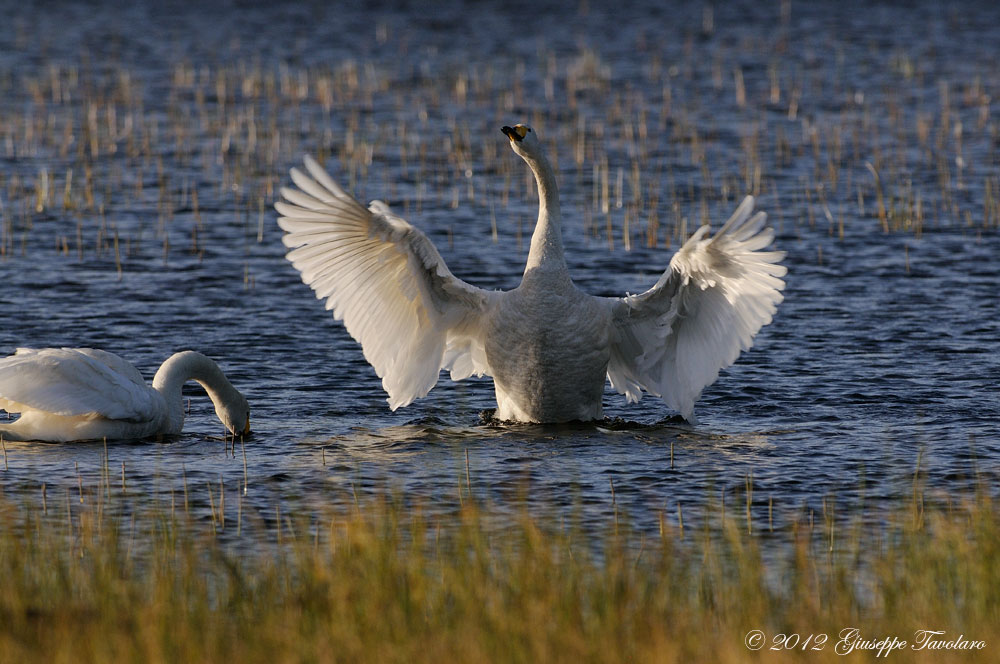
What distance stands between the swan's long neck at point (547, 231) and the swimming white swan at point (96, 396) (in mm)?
2332

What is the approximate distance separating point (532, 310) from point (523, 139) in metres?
1.17

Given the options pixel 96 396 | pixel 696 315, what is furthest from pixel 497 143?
pixel 96 396

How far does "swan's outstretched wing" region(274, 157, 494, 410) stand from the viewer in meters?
9.94

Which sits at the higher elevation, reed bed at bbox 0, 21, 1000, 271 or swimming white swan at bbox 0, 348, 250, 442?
reed bed at bbox 0, 21, 1000, 271

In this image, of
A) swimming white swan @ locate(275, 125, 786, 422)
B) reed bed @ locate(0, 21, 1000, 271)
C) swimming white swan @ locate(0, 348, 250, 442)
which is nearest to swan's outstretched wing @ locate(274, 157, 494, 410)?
swimming white swan @ locate(275, 125, 786, 422)

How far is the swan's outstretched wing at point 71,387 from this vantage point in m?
9.95

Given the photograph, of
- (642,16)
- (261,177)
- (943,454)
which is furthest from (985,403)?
(642,16)

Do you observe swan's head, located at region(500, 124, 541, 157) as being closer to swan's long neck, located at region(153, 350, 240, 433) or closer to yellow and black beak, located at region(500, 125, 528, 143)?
yellow and black beak, located at region(500, 125, 528, 143)

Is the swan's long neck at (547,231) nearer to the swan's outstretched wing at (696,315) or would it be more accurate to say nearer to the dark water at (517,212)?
the swan's outstretched wing at (696,315)

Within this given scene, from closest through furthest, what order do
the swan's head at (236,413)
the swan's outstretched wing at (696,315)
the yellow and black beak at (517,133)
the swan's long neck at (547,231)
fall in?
the swan's outstretched wing at (696,315) < the swan's long neck at (547,231) < the yellow and black beak at (517,133) < the swan's head at (236,413)

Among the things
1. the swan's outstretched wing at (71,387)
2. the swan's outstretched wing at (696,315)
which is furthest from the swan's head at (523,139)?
the swan's outstretched wing at (71,387)

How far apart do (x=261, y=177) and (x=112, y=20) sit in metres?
16.6

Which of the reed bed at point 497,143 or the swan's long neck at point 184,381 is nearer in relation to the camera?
the swan's long neck at point 184,381

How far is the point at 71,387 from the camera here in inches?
396
